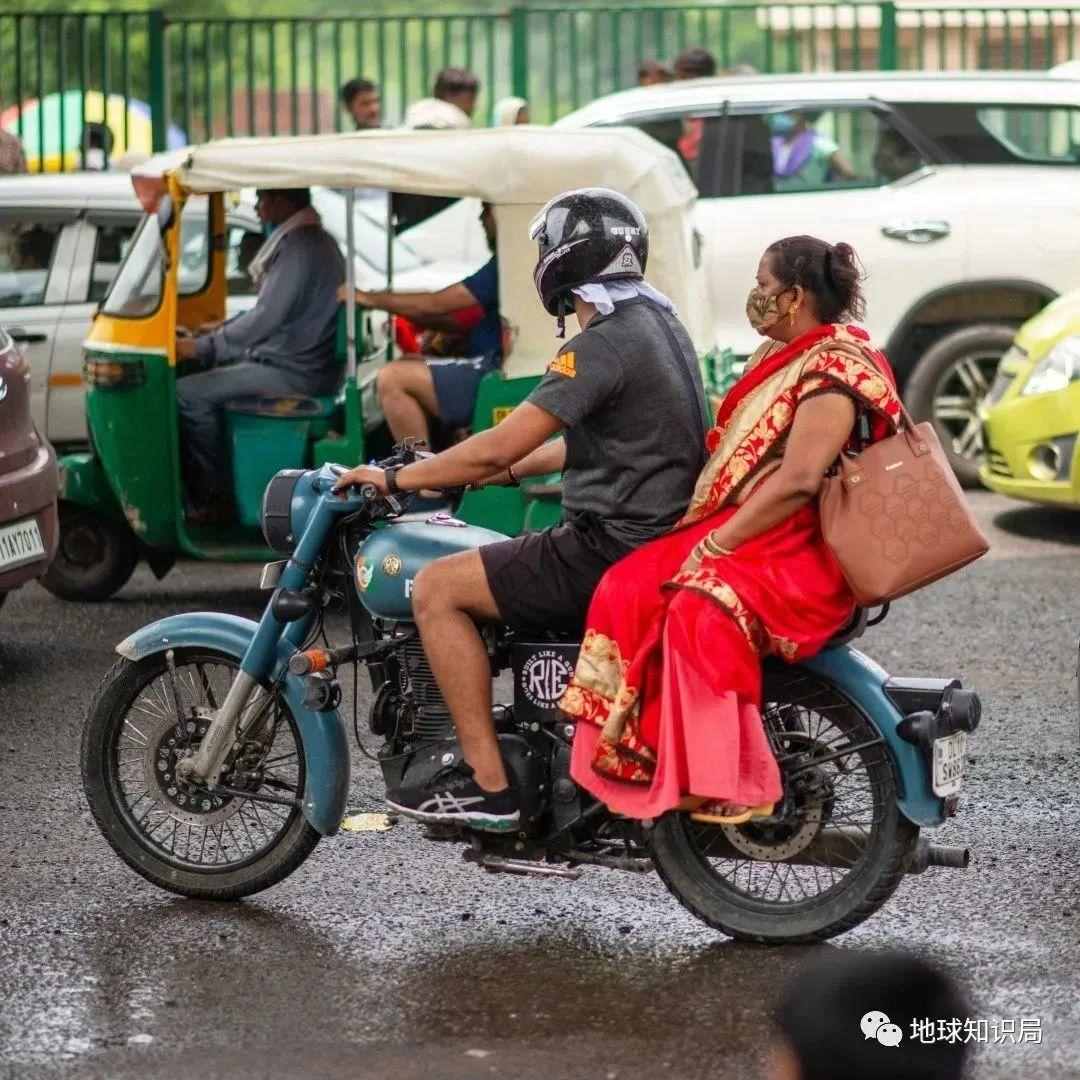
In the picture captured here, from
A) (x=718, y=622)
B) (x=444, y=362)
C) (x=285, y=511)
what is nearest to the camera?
(x=718, y=622)

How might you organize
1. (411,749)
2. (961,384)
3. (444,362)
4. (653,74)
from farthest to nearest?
(653,74), (961,384), (444,362), (411,749)

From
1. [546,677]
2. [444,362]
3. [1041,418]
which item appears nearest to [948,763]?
[546,677]

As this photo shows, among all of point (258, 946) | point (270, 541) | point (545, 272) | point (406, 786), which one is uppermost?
point (545, 272)

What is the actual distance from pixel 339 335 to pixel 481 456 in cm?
463

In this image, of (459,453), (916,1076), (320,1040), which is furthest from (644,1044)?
(916,1076)

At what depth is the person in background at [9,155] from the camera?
13023mm

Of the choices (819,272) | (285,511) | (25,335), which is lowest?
(25,335)

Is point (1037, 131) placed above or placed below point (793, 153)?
Result: above

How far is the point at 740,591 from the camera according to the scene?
16.7 ft

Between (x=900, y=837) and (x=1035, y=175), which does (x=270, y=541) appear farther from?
(x=1035, y=175)

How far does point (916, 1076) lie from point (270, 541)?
3.54m

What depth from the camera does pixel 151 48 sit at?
1720 centimetres

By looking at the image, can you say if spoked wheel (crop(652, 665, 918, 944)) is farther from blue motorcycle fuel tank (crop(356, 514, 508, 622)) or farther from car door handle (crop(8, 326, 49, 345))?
car door handle (crop(8, 326, 49, 345))

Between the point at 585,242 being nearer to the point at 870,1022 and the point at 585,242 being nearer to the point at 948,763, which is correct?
the point at 948,763
